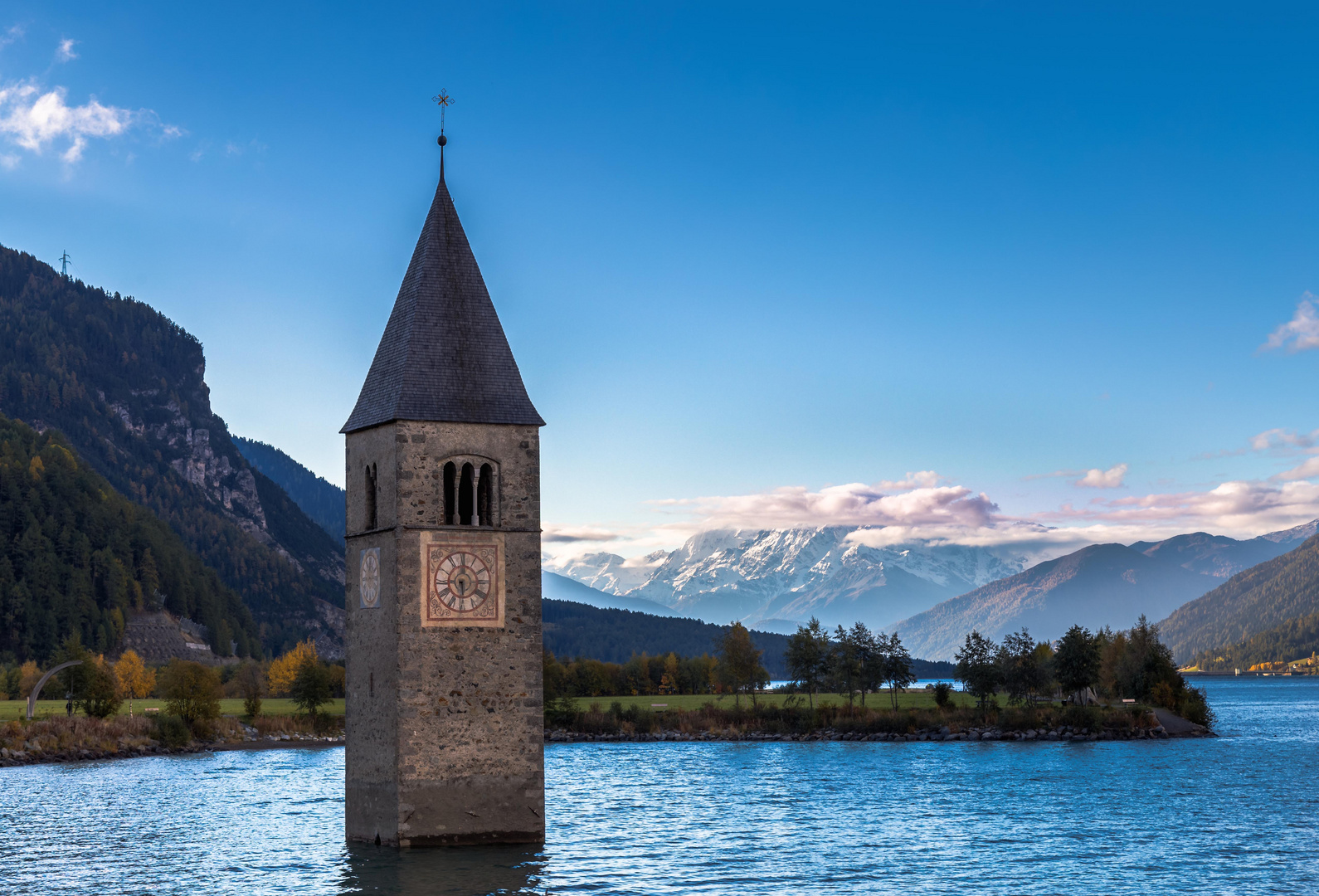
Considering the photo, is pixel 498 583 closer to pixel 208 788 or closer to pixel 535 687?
pixel 535 687

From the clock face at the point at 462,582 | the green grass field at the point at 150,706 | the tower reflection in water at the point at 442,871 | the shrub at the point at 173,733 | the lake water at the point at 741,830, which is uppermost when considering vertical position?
the clock face at the point at 462,582

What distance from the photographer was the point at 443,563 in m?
42.7

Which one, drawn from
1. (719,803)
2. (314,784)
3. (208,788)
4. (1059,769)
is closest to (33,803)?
(208,788)

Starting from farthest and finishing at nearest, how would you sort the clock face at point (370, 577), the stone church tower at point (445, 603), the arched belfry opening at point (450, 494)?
the clock face at point (370, 577) → the arched belfry opening at point (450, 494) → the stone church tower at point (445, 603)

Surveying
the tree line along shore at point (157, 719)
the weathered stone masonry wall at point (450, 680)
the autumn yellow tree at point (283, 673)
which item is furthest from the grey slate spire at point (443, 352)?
the autumn yellow tree at point (283, 673)

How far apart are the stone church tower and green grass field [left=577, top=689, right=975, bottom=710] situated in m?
105

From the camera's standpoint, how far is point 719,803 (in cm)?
7031

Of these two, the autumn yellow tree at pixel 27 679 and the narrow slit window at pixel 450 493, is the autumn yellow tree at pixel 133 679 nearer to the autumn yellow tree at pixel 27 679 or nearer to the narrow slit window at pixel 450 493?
the autumn yellow tree at pixel 27 679

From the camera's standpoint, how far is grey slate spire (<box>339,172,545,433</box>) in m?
43.8

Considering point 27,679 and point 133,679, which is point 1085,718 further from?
point 27,679

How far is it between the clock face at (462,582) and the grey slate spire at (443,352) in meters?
4.45

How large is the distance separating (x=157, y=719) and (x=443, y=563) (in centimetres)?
9443

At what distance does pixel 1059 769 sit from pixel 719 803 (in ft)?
108

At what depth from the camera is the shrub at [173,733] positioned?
121750mm
